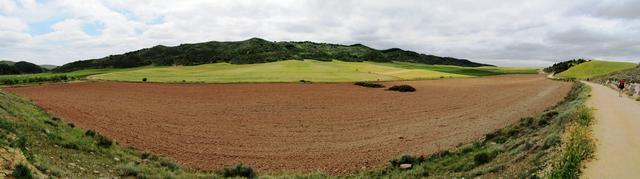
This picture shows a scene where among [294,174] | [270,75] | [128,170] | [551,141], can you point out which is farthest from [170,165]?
[270,75]

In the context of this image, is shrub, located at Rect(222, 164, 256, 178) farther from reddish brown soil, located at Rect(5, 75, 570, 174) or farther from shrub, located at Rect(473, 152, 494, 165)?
shrub, located at Rect(473, 152, 494, 165)

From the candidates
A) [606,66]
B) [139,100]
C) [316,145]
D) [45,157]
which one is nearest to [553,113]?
[316,145]

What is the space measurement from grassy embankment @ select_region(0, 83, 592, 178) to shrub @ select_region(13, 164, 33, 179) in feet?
0.49

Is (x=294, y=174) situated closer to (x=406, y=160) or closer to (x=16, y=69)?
(x=406, y=160)

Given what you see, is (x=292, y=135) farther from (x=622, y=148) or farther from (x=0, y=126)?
(x=622, y=148)

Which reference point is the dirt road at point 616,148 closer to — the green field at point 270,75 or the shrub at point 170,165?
the shrub at point 170,165

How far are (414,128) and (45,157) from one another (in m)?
19.4

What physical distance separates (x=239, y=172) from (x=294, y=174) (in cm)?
207

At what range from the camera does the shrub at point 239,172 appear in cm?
1591

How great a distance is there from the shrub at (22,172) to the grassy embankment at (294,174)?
0.15 m

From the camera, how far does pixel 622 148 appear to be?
40.0 ft

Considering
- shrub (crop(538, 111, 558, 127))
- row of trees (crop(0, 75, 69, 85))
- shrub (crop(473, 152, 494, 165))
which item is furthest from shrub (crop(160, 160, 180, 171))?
row of trees (crop(0, 75, 69, 85))

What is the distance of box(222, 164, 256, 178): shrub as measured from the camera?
15914 millimetres

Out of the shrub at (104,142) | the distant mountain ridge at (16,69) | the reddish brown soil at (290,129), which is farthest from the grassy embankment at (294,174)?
the distant mountain ridge at (16,69)
